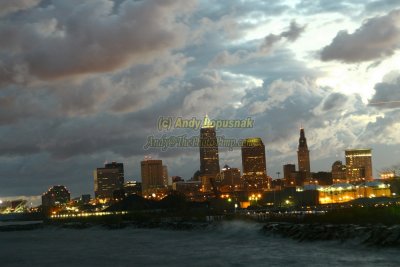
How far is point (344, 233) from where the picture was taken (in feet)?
218

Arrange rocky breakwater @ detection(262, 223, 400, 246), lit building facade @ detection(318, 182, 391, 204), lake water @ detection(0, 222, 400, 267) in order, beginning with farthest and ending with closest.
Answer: lit building facade @ detection(318, 182, 391, 204), rocky breakwater @ detection(262, 223, 400, 246), lake water @ detection(0, 222, 400, 267)

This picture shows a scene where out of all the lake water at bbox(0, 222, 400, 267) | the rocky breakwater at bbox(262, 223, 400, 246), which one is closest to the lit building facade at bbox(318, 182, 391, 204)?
the lake water at bbox(0, 222, 400, 267)

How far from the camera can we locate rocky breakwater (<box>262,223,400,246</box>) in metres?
58.2

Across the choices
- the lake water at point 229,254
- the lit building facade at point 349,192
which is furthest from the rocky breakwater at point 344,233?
the lit building facade at point 349,192

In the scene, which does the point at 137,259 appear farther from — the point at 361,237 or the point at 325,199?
the point at 325,199

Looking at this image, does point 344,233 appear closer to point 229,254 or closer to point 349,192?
point 229,254

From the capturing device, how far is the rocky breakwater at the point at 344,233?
58.2 metres

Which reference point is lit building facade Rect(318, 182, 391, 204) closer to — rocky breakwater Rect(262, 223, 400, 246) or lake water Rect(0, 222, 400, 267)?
lake water Rect(0, 222, 400, 267)

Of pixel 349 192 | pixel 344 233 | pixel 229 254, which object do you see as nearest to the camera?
pixel 229 254

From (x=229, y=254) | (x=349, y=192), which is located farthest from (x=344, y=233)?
(x=349, y=192)

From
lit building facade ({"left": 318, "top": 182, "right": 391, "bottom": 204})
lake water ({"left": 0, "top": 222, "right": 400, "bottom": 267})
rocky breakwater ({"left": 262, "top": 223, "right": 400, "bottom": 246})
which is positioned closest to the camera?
lake water ({"left": 0, "top": 222, "right": 400, "bottom": 267})

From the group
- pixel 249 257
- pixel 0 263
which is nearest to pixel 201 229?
pixel 0 263

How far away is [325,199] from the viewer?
173000mm

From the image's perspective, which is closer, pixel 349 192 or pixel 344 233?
pixel 344 233
